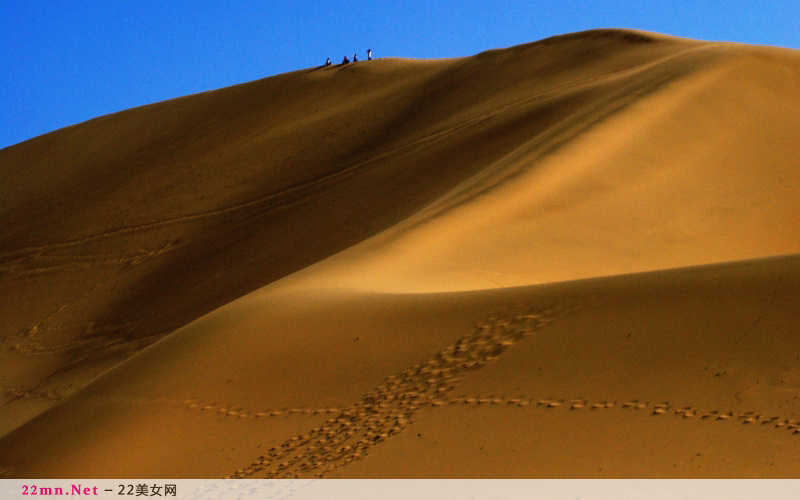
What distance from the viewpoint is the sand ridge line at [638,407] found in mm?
6852

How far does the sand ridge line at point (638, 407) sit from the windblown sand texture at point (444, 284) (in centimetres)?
2

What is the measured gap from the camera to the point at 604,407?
761 cm

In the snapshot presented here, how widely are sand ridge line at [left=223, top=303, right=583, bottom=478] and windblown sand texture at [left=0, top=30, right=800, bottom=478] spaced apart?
0.03m

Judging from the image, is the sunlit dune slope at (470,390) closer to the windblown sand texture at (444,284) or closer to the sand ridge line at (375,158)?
the windblown sand texture at (444,284)

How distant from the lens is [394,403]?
8.60m

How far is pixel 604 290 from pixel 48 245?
21763mm

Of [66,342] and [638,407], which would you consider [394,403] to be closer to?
[638,407]

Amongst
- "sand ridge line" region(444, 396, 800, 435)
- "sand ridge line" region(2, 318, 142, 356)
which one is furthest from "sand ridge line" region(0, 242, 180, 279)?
"sand ridge line" region(444, 396, 800, 435)

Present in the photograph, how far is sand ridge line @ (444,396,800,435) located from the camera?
685cm

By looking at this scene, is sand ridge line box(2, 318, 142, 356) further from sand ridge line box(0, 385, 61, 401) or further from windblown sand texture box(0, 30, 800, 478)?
sand ridge line box(0, 385, 61, 401)
